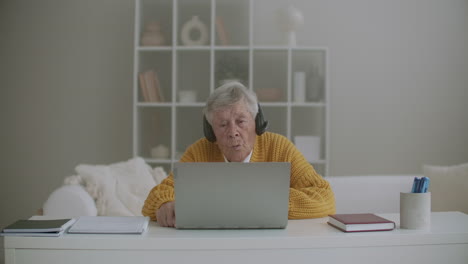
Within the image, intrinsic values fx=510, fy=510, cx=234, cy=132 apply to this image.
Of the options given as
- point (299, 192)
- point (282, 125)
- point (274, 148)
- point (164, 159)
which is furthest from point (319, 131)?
point (299, 192)

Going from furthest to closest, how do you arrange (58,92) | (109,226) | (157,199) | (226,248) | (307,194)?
(58,92) → (307,194) → (157,199) → (109,226) → (226,248)

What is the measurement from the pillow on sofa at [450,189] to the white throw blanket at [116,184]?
5.18 feet

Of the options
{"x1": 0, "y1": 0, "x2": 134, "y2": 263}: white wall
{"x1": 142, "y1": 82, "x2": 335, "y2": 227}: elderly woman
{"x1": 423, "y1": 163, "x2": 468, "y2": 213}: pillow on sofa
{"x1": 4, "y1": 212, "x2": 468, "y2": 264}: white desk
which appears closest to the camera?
{"x1": 4, "y1": 212, "x2": 468, "y2": 264}: white desk

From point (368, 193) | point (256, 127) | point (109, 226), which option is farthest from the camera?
point (368, 193)

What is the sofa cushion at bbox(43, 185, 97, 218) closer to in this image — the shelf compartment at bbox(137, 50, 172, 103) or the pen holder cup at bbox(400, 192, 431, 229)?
the pen holder cup at bbox(400, 192, 431, 229)

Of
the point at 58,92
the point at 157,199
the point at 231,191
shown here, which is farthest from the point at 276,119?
the point at 231,191

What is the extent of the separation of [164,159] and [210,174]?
2.57m

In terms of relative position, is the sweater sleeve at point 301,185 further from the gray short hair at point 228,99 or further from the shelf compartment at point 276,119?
the shelf compartment at point 276,119

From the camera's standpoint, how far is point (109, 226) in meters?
1.42

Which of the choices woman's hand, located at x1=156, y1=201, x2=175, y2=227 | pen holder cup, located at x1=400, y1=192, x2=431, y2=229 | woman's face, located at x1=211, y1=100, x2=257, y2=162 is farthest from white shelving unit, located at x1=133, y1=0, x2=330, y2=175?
pen holder cup, located at x1=400, y1=192, x2=431, y2=229

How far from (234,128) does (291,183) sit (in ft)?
1.01

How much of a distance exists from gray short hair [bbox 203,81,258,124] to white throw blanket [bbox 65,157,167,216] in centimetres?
96

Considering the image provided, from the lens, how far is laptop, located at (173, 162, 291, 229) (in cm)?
135

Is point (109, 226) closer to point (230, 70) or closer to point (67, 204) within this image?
point (67, 204)
